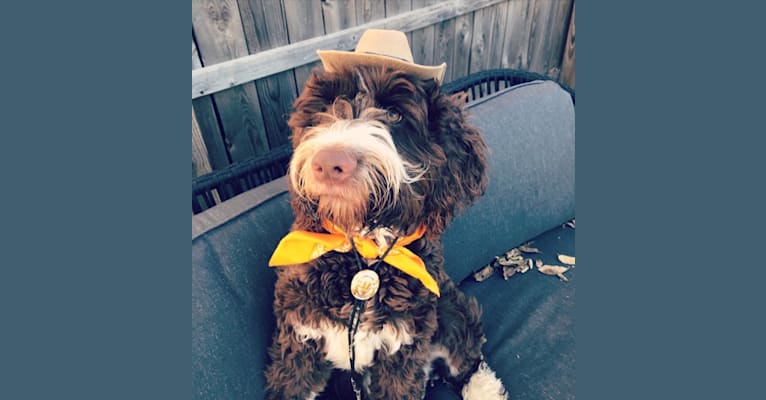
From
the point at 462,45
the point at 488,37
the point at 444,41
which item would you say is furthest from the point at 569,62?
the point at 444,41

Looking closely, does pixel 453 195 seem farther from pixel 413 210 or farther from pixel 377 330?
pixel 377 330

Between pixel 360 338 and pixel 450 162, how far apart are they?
0.68 metres

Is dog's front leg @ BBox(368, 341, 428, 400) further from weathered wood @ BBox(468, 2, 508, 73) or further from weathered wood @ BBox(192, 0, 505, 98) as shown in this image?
weathered wood @ BBox(468, 2, 508, 73)

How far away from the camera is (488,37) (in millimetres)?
3209

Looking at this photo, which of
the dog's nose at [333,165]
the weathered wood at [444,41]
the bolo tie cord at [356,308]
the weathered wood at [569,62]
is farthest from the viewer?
the weathered wood at [569,62]

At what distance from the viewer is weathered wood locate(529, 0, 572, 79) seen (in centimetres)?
341

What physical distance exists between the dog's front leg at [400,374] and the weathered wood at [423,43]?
1.78 metres

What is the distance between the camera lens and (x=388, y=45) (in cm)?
164

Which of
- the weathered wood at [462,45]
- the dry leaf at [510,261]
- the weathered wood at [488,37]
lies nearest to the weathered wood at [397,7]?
the weathered wood at [462,45]

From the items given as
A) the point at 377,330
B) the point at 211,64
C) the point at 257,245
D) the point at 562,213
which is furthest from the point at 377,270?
the point at 562,213

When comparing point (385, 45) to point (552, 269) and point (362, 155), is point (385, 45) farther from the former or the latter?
point (552, 269)

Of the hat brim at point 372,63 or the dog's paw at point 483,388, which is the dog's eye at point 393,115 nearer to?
the hat brim at point 372,63

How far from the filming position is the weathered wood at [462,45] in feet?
9.84

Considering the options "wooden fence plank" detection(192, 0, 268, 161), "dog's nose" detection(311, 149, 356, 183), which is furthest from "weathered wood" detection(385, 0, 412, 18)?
"dog's nose" detection(311, 149, 356, 183)
